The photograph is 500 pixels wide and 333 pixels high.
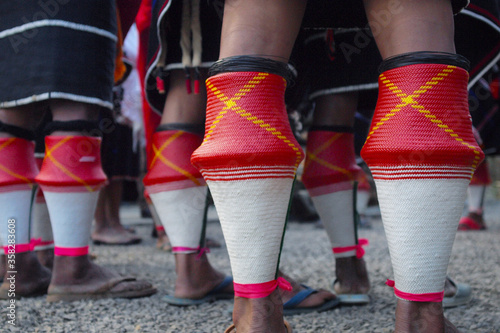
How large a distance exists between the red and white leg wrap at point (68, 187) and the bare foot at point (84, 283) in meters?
0.03

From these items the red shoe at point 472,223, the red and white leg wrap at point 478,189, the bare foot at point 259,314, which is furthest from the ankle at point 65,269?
the red and white leg wrap at point 478,189

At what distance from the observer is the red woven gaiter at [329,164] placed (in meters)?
1.16

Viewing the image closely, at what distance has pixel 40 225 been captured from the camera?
1.52 metres

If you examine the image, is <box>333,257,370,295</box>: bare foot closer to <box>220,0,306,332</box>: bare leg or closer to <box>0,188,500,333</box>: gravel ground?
<box>0,188,500,333</box>: gravel ground

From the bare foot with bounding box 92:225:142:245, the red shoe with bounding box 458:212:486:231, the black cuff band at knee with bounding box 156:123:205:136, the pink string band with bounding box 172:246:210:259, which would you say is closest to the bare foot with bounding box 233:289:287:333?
the pink string band with bounding box 172:246:210:259

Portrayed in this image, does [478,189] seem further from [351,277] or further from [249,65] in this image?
[249,65]

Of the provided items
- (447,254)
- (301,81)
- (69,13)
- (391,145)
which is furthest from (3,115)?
(447,254)

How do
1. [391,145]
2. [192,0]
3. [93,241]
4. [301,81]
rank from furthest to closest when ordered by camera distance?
1. [93,241]
2. [301,81]
3. [192,0]
4. [391,145]

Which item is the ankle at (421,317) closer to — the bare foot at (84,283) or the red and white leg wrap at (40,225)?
the bare foot at (84,283)

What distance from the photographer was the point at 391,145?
2.16 ft

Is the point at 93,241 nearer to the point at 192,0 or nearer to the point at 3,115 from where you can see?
the point at 3,115

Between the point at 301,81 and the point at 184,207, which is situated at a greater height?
the point at 301,81

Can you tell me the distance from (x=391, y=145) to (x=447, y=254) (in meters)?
0.20

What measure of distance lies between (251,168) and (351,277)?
25.5 inches
